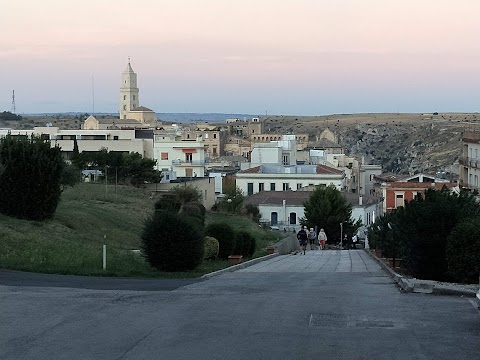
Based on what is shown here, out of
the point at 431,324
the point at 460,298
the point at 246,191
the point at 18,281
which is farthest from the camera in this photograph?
the point at 246,191

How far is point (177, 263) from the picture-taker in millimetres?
24406

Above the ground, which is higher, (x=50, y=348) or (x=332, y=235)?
(x=50, y=348)

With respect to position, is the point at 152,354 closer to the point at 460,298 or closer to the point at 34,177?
the point at 460,298

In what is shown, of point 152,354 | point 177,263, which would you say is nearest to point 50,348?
point 152,354

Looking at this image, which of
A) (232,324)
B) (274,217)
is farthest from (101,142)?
(232,324)

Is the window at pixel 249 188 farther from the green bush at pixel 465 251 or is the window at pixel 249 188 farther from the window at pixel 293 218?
the green bush at pixel 465 251

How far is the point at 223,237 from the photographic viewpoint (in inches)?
1216

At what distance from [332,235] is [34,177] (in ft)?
137

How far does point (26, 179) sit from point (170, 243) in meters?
12.0

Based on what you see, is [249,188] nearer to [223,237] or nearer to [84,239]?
[84,239]

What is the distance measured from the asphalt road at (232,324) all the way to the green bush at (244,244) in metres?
14.9

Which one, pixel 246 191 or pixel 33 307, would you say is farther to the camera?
pixel 246 191

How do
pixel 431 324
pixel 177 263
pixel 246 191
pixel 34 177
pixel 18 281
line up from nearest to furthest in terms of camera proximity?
pixel 431 324
pixel 18 281
pixel 177 263
pixel 34 177
pixel 246 191

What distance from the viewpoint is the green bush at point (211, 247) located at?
97.4 feet
